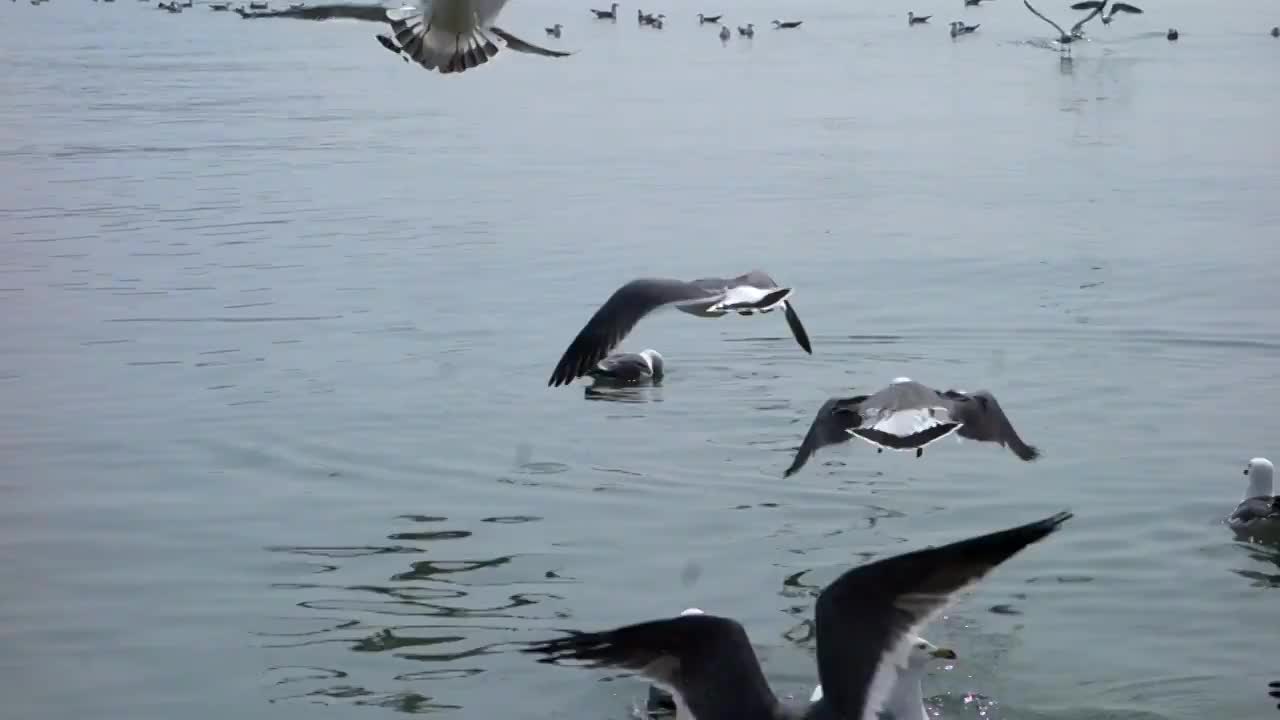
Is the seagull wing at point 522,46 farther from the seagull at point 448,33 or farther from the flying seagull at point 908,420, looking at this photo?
the flying seagull at point 908,420

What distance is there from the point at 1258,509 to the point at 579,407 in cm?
552

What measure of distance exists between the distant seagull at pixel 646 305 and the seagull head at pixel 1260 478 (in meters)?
2.88

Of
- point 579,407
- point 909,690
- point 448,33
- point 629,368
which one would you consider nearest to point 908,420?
point 448,33

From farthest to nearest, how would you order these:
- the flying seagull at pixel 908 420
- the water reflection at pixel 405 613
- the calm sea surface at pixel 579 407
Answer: the flying seagull at pixel 908 420, the calm sea surface at pixel 579 407, the water reflection at pixel 405 613

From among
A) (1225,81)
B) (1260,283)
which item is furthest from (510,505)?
(1225,81)

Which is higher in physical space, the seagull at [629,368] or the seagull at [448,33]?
the seagull at [448,33]

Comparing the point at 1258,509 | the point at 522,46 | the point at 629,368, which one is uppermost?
the point at 522,46

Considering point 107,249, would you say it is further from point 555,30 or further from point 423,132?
point 555,30

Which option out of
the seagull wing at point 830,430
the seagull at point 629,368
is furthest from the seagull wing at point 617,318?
the seagull at point 629,368

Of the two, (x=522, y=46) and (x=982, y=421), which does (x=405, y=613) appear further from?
(x=982, y=421)

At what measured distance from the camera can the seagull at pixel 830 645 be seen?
586 centimetres

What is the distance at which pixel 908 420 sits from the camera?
33.1 feet

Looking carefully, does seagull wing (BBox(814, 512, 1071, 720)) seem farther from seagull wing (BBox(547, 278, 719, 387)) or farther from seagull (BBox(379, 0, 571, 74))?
seagull wing (BBox(547, 278, 719, 387))

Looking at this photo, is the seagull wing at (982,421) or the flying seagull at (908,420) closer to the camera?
the flying seagull at (908,420)
